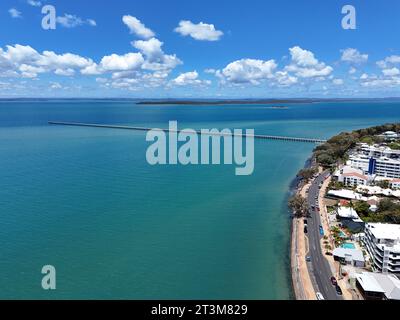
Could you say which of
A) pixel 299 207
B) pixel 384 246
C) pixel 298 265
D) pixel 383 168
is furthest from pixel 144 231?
pixel 383 168

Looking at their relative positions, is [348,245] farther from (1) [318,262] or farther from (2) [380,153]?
(2) [380,153]

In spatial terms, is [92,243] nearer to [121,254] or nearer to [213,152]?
[121,254]

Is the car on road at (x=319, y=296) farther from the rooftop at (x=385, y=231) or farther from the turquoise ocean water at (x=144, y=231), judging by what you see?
the rooftop at (x=385, y=231)

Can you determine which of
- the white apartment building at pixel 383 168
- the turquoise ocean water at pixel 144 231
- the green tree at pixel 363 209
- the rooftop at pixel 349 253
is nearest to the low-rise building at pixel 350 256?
the rooftop at pixel 349 253

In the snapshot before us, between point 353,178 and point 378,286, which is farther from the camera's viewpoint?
point 353,178

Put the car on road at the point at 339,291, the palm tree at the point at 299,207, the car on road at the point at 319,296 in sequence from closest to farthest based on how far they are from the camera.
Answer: the car on road at the point at 319,296, the car on road at the point at 339,291, the palm tree at the point at 299,207

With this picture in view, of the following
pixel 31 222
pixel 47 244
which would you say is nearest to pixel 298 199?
pixel 47 244
